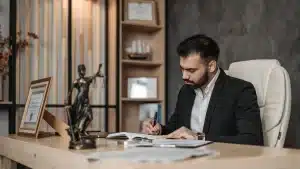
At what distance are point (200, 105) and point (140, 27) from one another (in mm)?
1605

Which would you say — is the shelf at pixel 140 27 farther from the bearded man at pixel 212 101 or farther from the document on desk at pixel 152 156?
the document on desk at pixel 152 156

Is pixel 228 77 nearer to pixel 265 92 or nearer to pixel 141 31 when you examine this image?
pixel 265 92

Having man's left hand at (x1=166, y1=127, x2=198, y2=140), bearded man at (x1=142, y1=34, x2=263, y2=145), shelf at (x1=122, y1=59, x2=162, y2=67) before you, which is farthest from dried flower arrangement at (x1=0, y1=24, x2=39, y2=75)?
man's left hand at (x1=166, y1=127, x2=198, y2=140)

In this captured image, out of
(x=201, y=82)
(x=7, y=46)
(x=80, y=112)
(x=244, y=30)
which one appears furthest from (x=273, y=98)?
(x=7, y=46)

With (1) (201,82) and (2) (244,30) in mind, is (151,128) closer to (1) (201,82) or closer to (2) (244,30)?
(1) (201,82)

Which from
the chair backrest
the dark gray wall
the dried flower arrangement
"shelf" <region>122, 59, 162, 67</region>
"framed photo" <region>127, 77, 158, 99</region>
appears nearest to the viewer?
the chair backrest

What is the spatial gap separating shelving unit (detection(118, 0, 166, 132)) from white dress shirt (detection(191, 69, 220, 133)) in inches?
51.8

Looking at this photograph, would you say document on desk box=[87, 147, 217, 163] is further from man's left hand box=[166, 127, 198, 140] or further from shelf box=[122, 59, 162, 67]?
shelf box=[122, 59, 162, 67]

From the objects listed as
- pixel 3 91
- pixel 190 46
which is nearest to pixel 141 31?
pixel 3 91

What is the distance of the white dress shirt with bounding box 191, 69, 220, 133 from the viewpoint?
2.29m

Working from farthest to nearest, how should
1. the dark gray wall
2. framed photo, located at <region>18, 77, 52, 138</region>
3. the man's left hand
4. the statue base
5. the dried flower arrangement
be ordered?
the dried flower arrangement
the dark gray wall
framed photo, located at <region>18, 77, 52, 138</region>
the man's left hand
the statue base

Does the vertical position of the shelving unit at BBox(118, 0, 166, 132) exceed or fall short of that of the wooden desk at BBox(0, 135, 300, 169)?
it exceeds it

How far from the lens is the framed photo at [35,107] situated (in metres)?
1.94

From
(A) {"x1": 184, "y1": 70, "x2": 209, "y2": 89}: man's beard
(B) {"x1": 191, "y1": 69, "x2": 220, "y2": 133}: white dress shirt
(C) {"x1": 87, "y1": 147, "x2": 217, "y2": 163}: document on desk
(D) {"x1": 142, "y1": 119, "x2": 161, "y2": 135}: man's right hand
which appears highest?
(A) {"x1": 184, "y1": 70, "x2": 209, "y2": 89}: man's beard
